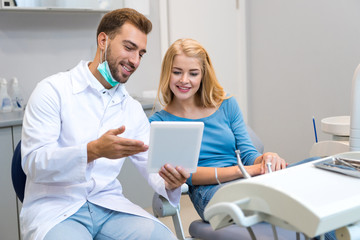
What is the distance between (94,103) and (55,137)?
192 mm

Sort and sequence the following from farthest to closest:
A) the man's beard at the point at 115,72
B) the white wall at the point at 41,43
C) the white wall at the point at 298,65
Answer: the white wall at the point at 298,65 < the white wall at the point at 41,43 < the man's beard at the point at 115,72

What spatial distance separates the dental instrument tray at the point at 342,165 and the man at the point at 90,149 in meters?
0.47

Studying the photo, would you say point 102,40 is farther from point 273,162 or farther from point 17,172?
point 273,162

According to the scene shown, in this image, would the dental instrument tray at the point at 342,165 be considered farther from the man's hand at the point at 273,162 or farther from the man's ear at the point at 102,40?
the man's ear at the point at 102,40

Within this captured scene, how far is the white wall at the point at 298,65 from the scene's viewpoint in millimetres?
3182

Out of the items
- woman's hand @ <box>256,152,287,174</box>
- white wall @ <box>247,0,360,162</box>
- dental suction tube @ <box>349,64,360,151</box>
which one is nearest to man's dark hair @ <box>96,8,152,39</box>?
woman's hand @ <box>256,152,287,174</box>

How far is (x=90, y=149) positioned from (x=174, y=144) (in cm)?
24

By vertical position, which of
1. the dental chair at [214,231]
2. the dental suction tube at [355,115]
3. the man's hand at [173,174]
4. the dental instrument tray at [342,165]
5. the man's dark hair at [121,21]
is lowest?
the dental chair at [214,231]

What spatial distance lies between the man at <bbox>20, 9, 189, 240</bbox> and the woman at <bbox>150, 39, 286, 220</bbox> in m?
0.21

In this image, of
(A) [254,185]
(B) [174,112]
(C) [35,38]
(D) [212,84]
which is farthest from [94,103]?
(C) [35,38]

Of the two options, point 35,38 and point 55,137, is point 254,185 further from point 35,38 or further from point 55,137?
point 35,38

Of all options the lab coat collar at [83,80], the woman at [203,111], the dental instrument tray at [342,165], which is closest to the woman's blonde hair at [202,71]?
the woman at [203,111]

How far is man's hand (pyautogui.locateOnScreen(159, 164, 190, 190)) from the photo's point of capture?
1.39m

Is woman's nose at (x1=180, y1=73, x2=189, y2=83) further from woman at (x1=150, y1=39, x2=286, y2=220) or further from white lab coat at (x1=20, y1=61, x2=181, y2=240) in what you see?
white lab coat at (x1=20, y1=61, x2=181, y2=240)
